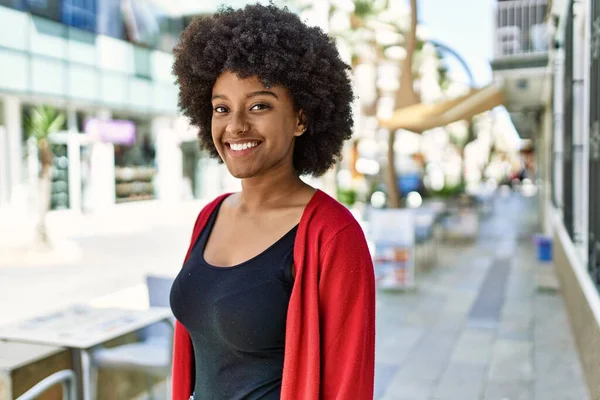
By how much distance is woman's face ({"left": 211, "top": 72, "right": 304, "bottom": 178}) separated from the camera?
1.53 m

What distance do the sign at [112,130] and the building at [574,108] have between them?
46.7 ft

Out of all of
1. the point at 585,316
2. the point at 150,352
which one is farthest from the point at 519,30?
the point at 150,352

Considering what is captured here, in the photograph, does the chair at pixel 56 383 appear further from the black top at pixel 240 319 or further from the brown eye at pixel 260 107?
the brown eye at pixel 260 107

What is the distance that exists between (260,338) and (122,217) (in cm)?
2209

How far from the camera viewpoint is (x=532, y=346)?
5910 millimetres

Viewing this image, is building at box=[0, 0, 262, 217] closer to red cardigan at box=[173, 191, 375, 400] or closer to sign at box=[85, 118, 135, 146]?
sign at box=[85, 118, 135, 146]

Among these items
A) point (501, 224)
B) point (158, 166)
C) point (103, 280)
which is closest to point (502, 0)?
point (501, 224)

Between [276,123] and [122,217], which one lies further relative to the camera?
[122,217]

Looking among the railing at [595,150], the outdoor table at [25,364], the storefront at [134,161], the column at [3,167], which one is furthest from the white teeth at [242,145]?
the storefront at [134,161]

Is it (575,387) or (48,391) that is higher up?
(48,391)

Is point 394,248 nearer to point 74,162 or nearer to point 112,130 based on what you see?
point 74,162

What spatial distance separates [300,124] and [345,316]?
497mm

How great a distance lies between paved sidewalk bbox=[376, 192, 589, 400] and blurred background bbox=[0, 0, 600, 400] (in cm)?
2

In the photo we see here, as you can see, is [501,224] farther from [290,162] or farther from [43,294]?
[290,162]
